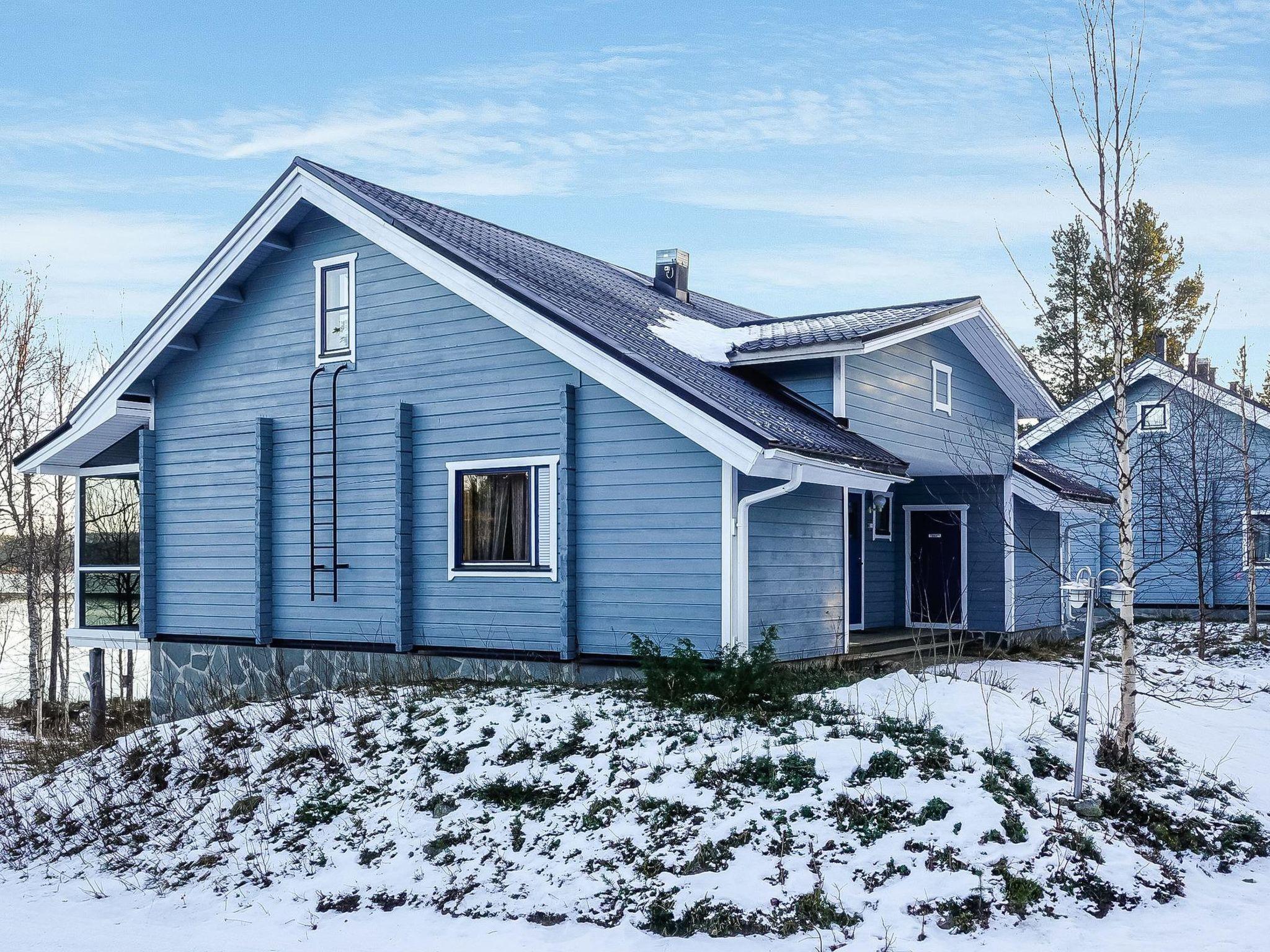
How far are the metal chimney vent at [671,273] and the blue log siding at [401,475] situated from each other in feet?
17.1

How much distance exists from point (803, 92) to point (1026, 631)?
32.2ft

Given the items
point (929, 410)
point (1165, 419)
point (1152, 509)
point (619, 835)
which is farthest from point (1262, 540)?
point (619, 835)

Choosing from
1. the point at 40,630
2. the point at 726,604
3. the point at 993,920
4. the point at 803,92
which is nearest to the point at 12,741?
the point at 40,630

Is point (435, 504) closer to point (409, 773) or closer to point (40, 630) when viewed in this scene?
point (409, 773)

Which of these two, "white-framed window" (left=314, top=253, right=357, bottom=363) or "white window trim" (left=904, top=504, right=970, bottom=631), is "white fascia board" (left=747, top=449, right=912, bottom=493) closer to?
"white window trim" (left=904, top=504, right=970, bottom=631)

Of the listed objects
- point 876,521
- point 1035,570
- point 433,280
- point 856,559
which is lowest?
point 1035,570

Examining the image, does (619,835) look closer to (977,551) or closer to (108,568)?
(977,551)

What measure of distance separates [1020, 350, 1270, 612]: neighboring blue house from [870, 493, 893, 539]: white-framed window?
591 centimetres

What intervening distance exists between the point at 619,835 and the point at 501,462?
19.3ft

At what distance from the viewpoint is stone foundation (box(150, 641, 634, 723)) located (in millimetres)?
12859

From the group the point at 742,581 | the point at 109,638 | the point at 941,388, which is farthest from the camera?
the point at 109,638

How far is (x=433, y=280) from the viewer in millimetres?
13852

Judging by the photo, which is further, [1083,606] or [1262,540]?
[1262,540]

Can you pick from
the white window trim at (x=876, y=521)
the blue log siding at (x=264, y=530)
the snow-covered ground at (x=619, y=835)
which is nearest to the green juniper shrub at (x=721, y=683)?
the snow-covered ground at (x=619, y=835)
